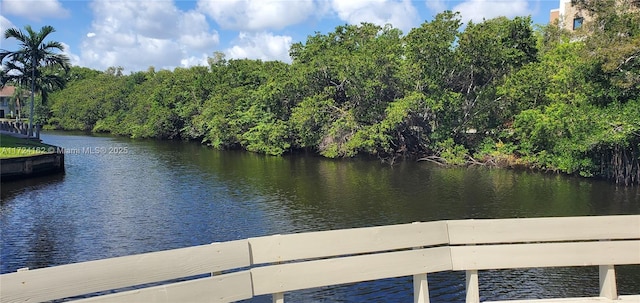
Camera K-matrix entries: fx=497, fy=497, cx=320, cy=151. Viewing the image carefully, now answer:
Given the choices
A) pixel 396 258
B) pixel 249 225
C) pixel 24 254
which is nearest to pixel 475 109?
pixel 249 225

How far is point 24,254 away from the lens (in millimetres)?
14242

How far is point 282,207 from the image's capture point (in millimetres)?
20719

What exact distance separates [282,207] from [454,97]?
19324mm

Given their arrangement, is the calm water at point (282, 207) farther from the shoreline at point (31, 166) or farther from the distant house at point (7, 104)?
the distant house at point (7, 104)

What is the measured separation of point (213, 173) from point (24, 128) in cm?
2541

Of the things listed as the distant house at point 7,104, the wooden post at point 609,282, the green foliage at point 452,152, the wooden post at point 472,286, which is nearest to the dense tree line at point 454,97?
the green foliage at point 452,152

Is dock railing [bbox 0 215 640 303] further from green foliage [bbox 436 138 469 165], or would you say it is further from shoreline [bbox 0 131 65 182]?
green foliage [bbox 436 138 469 165]

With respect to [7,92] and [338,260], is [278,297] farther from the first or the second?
[7,92]

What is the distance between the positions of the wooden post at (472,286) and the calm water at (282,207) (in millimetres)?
6405

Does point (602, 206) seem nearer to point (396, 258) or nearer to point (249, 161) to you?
point (396, 258)

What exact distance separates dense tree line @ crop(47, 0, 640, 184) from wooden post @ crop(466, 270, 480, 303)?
71.6 ft

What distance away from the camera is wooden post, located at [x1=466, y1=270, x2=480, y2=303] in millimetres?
4250

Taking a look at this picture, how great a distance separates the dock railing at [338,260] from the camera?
127 inches

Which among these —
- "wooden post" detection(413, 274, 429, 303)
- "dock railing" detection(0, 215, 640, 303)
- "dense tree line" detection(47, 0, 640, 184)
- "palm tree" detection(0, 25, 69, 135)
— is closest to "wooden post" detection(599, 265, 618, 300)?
"dock railing" detection(0, 215, 640, 303)
